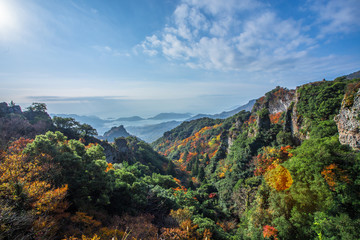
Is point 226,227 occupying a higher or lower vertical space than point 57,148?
lower

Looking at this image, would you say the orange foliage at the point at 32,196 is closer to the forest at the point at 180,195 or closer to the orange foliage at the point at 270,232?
the forest at the point at 180,195

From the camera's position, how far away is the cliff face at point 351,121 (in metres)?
13.9

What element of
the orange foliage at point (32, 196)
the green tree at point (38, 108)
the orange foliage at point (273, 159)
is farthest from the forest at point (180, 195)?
the green tree at point (38, 108)

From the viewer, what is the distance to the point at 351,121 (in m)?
14.4

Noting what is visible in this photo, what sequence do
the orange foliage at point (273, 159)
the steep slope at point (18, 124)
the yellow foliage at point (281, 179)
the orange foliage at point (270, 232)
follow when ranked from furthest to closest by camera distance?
Result: the steep slope at point (18, 124) → the orange foliage at point (273, 159) → the yellow foliage at point (281, 179) → the orange foliage at point (270, 232)

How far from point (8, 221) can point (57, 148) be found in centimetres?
933

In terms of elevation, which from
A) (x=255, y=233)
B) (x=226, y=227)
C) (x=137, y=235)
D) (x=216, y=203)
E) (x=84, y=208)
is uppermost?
(x=84, y=208)

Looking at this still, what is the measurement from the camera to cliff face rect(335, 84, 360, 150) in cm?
1390

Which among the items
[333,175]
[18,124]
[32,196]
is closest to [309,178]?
[333,175]

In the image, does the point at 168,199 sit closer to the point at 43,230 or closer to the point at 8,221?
the point at 43,230

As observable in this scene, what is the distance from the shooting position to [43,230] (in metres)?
9.17

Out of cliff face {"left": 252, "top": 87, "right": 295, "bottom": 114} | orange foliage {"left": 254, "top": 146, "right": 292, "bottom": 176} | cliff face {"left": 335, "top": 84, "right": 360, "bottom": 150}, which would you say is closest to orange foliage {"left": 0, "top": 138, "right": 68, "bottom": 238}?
cliff face {"left": 335, "top": 84, "right": 360, "bottom": 150}

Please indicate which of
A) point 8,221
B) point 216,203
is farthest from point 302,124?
point 8,221

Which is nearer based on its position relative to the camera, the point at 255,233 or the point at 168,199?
the point at 255,233
